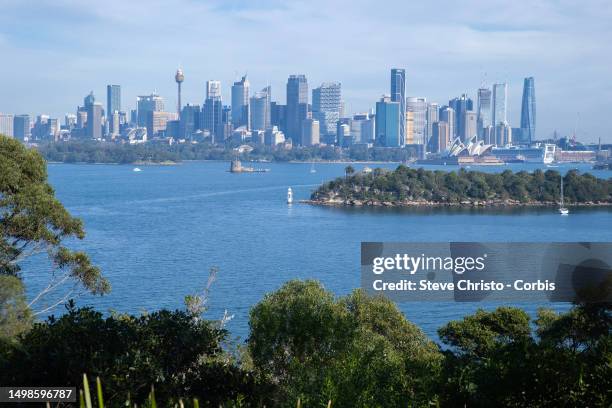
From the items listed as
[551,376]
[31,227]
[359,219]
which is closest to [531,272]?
[551,376]

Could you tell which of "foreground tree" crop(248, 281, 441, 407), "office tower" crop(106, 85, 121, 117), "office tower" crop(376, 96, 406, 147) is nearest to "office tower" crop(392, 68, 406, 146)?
"office tower" crop(376, 96, 406, 147)

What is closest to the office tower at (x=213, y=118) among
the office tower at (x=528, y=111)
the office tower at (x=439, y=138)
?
the office tower at (x=439, y=138)

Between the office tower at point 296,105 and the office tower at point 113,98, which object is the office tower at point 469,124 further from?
the office tower at point 113,98

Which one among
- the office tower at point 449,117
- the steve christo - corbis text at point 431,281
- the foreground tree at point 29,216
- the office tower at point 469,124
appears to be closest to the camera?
the steve christo - corbis text at point 431,281

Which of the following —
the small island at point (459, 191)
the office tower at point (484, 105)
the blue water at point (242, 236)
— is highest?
the office tower at point (484, 105)

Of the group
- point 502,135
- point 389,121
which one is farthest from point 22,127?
point 502,135

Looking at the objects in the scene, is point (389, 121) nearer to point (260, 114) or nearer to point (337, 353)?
point (260, 114)
